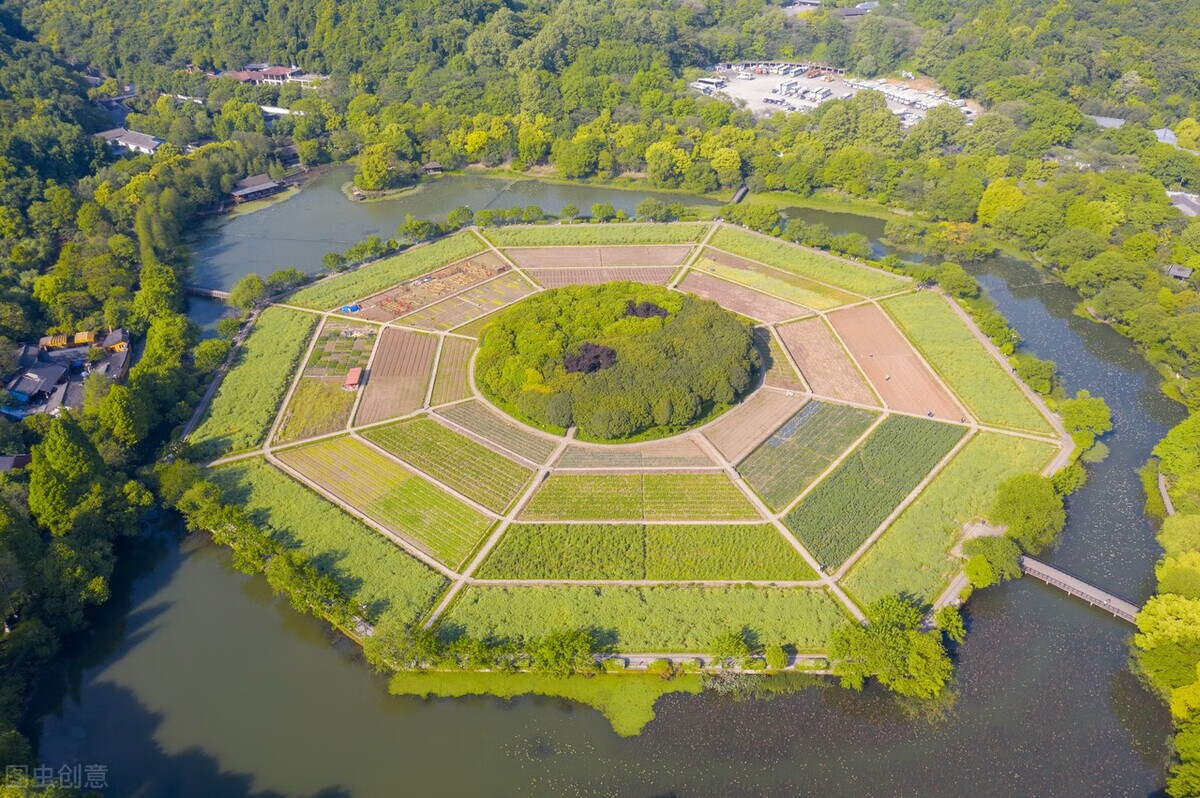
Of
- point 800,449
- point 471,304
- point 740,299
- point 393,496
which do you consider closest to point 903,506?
point 800,449

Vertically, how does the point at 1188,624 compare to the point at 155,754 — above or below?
above

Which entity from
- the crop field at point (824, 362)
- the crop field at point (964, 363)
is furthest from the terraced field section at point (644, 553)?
the crop field at point (964, 363)

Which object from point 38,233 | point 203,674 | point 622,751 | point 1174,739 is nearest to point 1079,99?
point 1174,739

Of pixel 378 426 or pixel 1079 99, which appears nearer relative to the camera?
pixel 378 426

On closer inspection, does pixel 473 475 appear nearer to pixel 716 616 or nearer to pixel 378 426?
pixel 378 426

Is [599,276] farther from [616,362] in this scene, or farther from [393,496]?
[393,496]

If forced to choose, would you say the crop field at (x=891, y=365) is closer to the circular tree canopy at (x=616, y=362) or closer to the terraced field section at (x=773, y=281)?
the terraced field section at (x=773, y=281)
